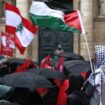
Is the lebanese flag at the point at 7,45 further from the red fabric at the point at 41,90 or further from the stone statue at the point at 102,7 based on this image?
the stone statue at the point at 102,7

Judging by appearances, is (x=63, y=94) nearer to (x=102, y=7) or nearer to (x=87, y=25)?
(x=87, y=25)

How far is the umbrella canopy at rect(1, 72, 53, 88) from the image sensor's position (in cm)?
1171

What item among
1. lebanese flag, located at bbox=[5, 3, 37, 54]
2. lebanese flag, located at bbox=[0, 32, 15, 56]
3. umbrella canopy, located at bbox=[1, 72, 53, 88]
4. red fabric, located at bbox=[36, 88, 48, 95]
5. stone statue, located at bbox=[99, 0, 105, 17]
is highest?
stone statue, located at bbox=[99, 0, 105, 17]

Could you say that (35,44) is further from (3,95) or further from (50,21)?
(3,95)

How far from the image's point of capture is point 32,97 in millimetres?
12031

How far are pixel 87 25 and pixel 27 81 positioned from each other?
14.9 metres

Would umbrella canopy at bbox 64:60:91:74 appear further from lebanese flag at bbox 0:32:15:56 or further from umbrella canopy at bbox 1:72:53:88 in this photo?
lebanese flag at bbox 0:32:15:56

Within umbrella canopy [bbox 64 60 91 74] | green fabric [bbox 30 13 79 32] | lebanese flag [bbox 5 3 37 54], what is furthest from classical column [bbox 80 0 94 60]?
green fabric [bbox 30 13 79 32]

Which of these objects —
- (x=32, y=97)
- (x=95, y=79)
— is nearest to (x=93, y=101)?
(x=95, y=79)

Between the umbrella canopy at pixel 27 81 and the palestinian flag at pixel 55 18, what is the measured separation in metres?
1.76

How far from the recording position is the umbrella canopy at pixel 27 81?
11706 millimetres

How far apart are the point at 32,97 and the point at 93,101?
1388 millimetres

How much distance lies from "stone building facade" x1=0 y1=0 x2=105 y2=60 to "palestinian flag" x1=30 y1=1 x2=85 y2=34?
39.9 ft

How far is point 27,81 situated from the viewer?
1176 centimetres
